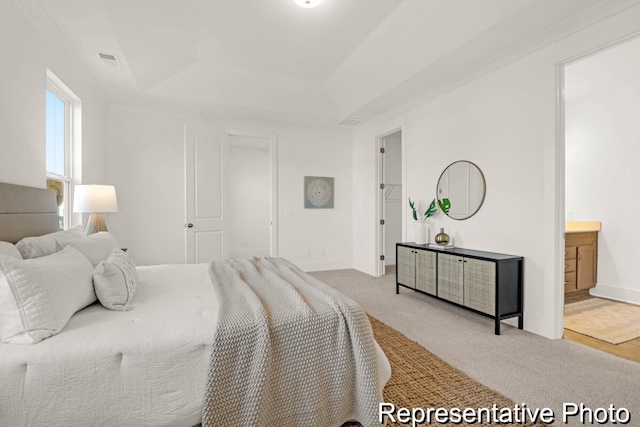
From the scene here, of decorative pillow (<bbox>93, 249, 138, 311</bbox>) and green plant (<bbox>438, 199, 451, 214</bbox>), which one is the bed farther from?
green plant (<bbox>438, 199, 451, 214</bbox>)

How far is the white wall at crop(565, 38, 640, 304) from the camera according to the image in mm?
3664

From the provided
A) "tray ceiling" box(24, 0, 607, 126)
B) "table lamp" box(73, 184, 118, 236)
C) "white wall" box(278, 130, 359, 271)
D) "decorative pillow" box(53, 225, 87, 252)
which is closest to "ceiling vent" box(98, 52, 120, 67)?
"tray ceiling" box(24, 0, 607, 126)

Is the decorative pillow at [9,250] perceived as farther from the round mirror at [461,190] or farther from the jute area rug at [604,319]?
the jute area rug at [604,319]

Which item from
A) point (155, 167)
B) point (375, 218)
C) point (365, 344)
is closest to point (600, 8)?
point (365, 344)

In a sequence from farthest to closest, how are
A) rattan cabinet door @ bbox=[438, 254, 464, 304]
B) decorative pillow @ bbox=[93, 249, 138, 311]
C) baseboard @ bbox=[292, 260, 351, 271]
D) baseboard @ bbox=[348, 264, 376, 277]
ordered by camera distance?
1. baseboard @ bbox=[292, 260, 351, 271]
2. baseboard @ bbox=[348, 264, 376, 277]
3. rattan cabinet door @ bbox=[438, 254, 464, 304]
4. decorative pillow @ bbox=[93, 249, 138, 311]

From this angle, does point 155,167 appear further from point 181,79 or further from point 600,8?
point 600,8

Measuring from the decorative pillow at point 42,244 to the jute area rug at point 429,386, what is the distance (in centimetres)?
215

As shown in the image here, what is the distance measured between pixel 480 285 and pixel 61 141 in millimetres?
4201

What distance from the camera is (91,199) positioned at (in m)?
3.01

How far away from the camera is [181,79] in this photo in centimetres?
404

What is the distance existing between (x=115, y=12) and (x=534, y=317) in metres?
4.34

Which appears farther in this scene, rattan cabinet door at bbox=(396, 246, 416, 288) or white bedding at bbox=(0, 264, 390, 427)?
rattan cabinet door at bbox=(396, 246, 416, 288)

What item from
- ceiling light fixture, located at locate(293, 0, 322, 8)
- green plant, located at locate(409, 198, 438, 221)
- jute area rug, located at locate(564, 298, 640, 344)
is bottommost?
jute area rug, located at locate(564, 298, 640, 344)

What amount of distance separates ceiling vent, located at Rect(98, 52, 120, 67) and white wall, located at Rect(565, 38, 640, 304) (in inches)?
198
